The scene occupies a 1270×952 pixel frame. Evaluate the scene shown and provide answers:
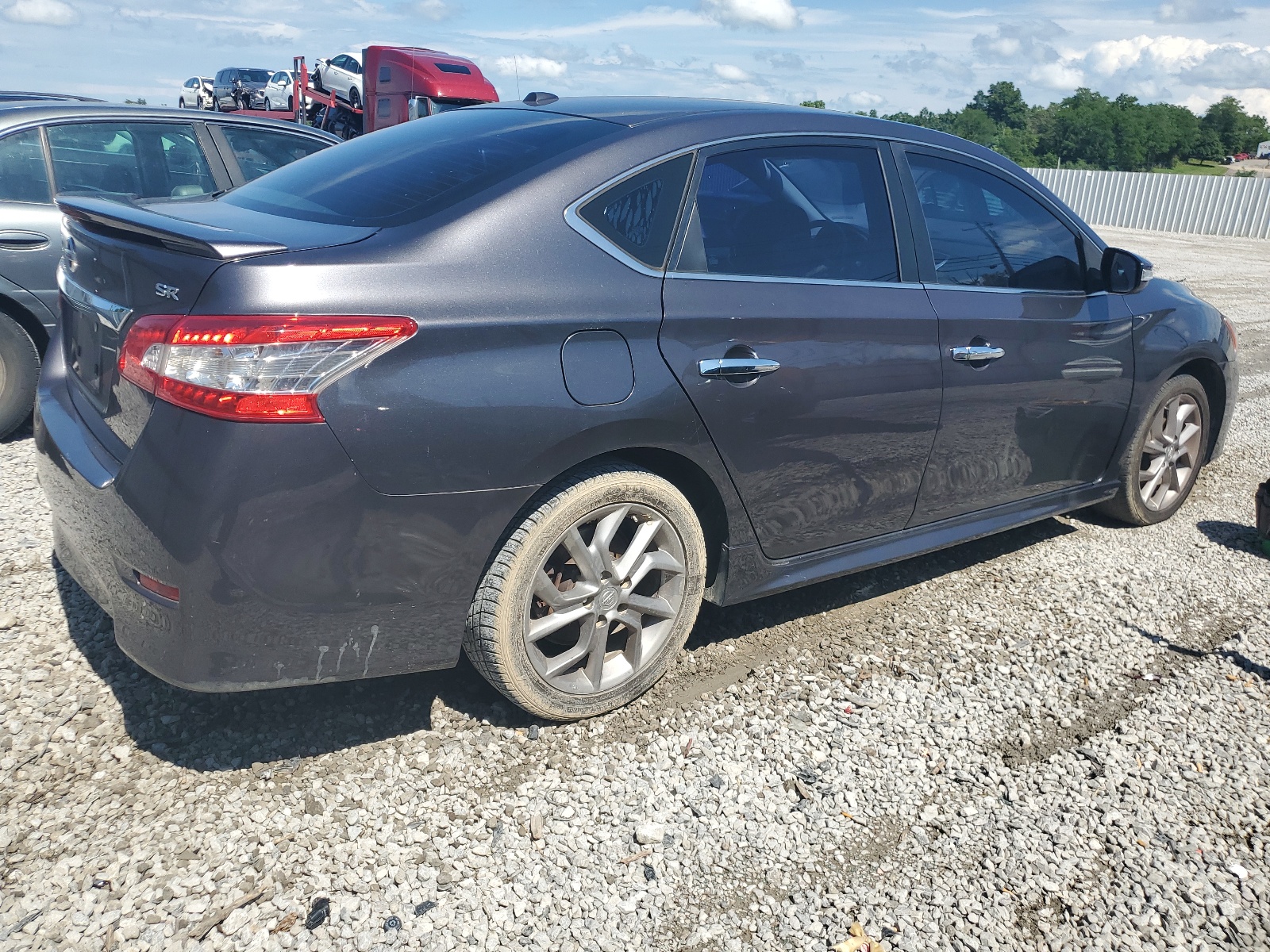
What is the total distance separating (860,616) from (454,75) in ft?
66.8

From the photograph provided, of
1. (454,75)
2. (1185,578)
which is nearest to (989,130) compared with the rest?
(454,75)

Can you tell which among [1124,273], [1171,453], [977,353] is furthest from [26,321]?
[1171,453]

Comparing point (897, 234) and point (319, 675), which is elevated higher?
point (897, 234)

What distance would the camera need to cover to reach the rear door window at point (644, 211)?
9.10ft

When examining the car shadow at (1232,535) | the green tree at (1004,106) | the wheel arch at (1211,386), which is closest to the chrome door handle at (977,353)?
the wheel arch at (1211,386)

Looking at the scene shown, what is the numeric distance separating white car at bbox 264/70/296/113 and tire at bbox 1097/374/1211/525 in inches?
1183

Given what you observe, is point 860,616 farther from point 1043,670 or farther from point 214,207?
point 214,207

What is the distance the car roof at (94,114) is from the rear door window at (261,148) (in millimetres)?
54

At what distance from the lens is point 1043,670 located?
11.6 feet

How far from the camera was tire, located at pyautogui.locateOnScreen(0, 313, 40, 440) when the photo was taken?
5.04 m

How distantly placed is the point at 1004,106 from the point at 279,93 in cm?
8196

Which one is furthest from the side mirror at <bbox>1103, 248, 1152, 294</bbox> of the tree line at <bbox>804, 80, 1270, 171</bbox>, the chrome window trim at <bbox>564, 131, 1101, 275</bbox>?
the tree line at <bbox>804, 80, 1270, 171</bbox>

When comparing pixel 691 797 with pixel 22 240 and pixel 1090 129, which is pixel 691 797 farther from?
pixel 1090 129

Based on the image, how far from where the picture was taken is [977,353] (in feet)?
11.8
